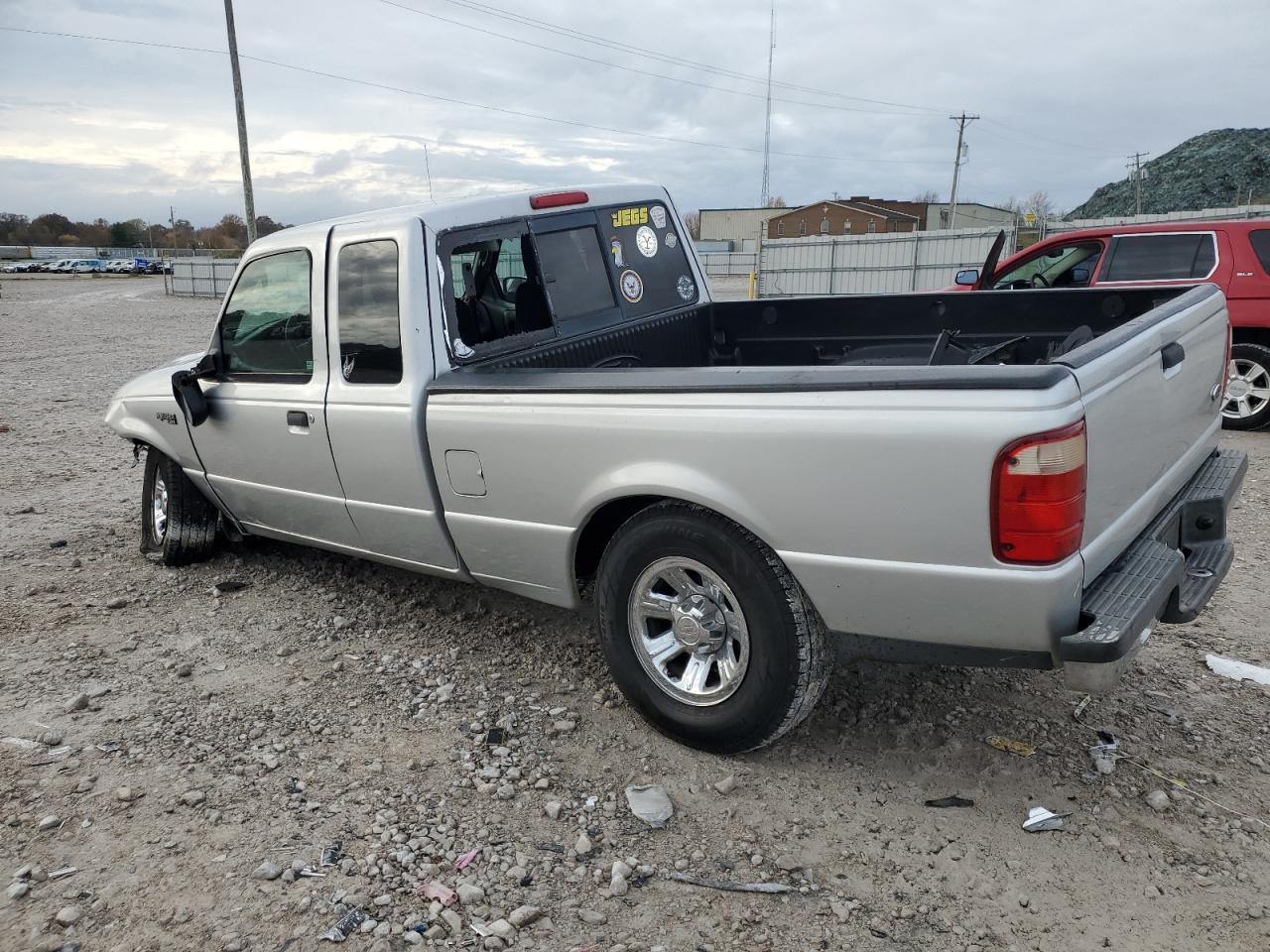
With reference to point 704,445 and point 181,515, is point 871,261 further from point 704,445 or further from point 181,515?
point 704,445

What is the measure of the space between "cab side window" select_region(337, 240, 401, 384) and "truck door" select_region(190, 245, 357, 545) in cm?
17

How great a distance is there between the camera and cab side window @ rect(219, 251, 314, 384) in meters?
4.18

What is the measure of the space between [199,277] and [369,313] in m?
37.3

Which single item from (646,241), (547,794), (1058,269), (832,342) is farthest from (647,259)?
(1058,269)

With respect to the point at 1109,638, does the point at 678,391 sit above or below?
above

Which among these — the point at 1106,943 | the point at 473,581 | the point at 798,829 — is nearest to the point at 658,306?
the point at 473,581

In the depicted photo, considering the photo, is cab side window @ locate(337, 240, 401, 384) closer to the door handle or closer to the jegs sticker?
the jegs sticker

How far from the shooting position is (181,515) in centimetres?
528

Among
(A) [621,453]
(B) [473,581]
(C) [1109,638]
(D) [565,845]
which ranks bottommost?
(D) [565,845]

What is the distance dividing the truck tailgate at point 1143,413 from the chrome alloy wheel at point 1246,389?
5207 mm

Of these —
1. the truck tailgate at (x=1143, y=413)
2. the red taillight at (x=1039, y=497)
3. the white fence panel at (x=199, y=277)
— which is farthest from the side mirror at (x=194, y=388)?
the white fence panel at (x=199, y=277)

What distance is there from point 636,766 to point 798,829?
0.61 m

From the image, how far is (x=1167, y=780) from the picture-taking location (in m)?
3.04

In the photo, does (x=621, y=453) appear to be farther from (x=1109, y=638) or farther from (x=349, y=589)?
(x=349, y=589)
